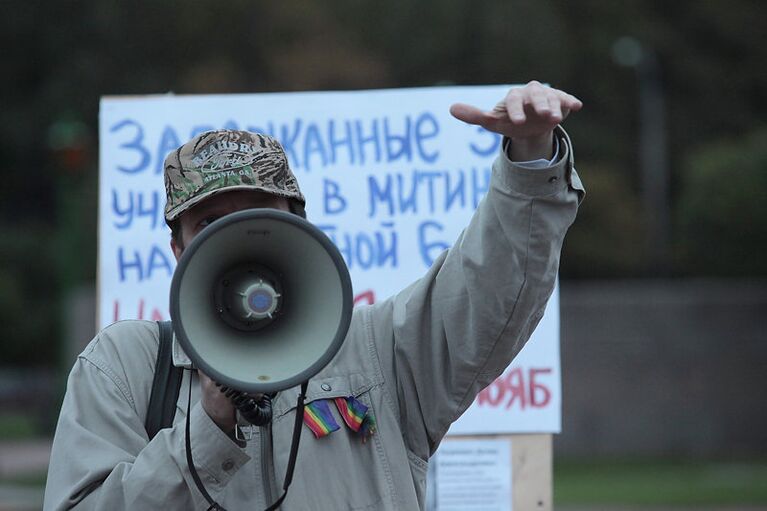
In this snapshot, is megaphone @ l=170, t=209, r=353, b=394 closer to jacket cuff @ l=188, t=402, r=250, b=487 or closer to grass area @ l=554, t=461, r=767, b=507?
jacket cuff @ l=188, t=402, r=250, b=487

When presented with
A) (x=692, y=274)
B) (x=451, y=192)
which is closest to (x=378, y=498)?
(x=451, y=192)

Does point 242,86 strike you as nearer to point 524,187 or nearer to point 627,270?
point 627,270

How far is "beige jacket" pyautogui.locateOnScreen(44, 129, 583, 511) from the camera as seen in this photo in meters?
2.08

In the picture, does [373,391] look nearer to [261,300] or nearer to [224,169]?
[261,300]

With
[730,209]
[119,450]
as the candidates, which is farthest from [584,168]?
[119,450]

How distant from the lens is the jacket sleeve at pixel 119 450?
2039mm

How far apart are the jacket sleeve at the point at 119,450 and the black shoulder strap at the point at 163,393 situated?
1 cm

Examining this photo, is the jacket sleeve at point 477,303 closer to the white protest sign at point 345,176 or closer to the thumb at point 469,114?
the thumb at point 469,114

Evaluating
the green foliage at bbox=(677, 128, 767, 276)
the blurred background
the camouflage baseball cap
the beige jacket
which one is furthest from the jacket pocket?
the green foliage at bbox=(677, 128, 767, 276)

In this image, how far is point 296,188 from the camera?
228 cm

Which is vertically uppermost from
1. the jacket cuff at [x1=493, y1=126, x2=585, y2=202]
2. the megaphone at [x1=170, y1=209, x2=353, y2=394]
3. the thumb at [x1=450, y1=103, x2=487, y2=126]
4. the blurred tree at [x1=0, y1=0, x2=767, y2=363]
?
the blurred tree at [x1=0, y1=0, x2=767, y2=363]

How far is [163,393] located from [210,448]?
0.23 metres

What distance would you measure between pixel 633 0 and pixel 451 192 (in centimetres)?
2404

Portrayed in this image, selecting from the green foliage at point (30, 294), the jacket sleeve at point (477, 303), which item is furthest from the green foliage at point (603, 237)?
the jacket sleeve at point (477, 303)
